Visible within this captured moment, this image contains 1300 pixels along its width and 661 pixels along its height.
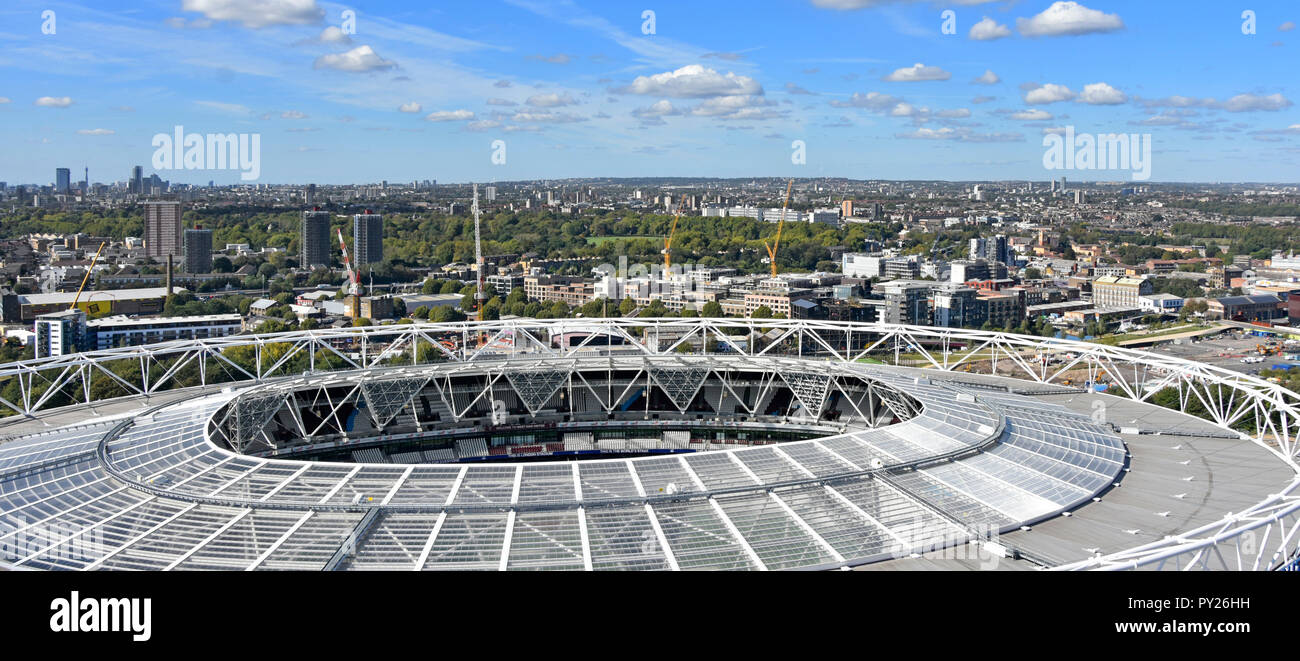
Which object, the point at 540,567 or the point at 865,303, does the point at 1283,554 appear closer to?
the point at 540,567

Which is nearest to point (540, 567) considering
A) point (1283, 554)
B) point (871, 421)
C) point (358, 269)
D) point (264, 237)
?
point (1283, 554)

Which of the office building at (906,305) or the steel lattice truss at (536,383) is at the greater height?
the office building at (906,305)

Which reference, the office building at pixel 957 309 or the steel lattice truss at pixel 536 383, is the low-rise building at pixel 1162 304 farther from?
the steel lattice truss at pixel 536 383

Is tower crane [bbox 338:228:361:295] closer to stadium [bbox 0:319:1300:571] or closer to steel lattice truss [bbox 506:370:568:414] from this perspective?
steel lattice truss [bbox 506:370:568:414]

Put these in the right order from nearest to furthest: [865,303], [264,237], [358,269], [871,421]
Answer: [871,421], [865,303], [358,269], [264,237]

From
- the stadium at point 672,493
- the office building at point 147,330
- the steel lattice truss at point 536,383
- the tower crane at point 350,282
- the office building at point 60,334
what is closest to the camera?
the stadium at point 672,493

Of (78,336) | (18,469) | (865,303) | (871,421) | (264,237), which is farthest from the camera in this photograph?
(264,237)

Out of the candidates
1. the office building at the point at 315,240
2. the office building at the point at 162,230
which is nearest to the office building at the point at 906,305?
the office building at the point at 315,240
